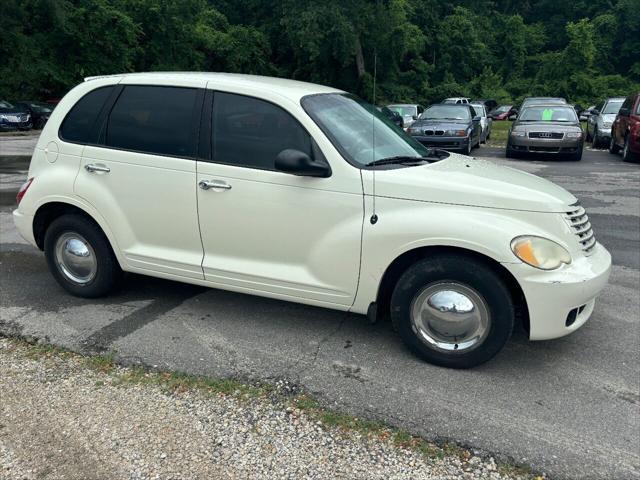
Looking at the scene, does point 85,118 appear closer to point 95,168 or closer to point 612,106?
point 95,168

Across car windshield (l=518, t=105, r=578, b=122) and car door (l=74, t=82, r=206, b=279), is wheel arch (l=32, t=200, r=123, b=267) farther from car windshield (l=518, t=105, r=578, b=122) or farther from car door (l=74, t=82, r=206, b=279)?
car windshield (l=518, t=105, r=578, b=122)

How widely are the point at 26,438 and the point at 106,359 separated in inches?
35.4

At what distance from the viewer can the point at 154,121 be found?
4570mm

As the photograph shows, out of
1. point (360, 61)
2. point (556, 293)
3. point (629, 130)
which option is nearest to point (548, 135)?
point (629, 130)

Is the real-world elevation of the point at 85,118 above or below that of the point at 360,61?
above

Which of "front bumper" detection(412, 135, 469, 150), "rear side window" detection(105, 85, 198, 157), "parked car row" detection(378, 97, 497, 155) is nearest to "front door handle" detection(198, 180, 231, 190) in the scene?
"rear side window" detection(105, 85, 198, 157)

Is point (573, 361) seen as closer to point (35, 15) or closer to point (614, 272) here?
point (614, 272)

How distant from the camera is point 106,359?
3.99 metres

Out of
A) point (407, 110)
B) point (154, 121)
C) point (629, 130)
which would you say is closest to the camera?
point (154, 121)

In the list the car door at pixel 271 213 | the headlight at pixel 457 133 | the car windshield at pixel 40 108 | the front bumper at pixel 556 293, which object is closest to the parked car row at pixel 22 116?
the car windshield at pixel 40 108

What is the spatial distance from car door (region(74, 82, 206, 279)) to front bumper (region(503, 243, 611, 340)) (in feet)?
7.64

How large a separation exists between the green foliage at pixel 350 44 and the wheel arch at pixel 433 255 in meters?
33.1

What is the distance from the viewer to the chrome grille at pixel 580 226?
12.6 feet

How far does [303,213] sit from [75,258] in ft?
7.17
